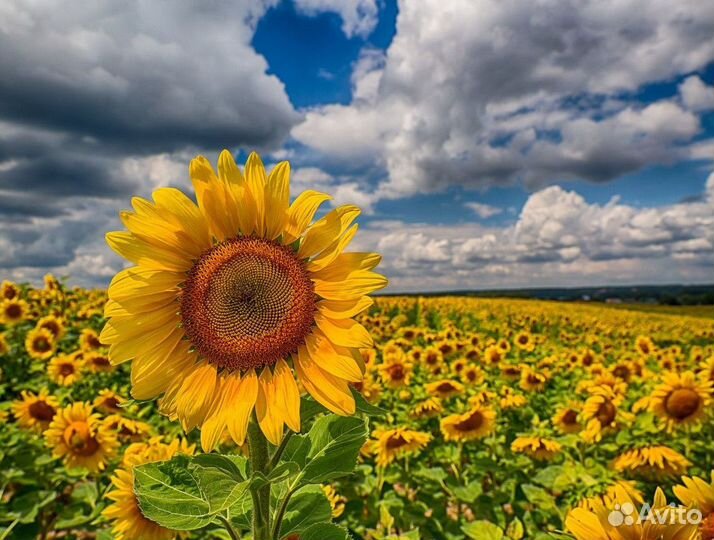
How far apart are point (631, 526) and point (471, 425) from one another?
3569mm

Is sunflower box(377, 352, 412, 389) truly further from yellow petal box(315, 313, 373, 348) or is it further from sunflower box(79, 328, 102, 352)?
yellow petal box(315, 313, 373, 348)

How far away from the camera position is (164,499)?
1.45 meters

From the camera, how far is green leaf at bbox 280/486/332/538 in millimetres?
1761

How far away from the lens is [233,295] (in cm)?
157

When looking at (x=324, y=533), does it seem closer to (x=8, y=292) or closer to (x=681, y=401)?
(x=681, y=401)

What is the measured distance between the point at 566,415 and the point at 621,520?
13.2 feet

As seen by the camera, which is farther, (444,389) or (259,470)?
(444,389)

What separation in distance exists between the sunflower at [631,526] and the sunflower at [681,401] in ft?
11.8

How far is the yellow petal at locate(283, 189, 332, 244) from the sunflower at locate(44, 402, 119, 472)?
3291 millimetres

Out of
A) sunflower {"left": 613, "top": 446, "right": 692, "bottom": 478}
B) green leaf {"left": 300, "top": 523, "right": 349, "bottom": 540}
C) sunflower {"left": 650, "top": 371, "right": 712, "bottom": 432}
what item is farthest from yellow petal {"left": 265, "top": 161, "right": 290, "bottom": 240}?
sunflower {"left": 650, "top": 371, "right": 712, "bottom": 432}

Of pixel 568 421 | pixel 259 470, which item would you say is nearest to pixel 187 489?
pixel 259 470

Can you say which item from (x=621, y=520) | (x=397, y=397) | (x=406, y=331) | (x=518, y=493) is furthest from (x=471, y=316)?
(x=621, y=520)

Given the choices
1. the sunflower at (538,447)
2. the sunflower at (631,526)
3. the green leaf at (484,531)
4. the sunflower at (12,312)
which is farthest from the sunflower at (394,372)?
the sunflower at (12,312)

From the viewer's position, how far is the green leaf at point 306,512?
1.76 meters
